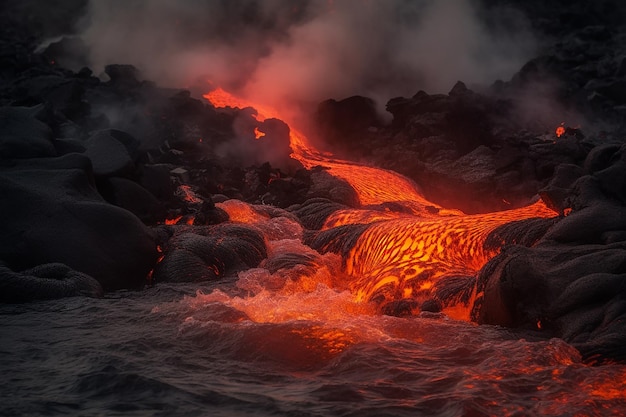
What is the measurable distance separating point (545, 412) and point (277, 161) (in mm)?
16489

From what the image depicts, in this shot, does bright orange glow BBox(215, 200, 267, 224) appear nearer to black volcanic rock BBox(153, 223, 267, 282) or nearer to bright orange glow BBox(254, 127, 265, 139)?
black volcanic rock BBox(153, 223, 267, 282)

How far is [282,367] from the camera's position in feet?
14.5

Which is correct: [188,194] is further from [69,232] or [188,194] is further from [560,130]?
[560,130]

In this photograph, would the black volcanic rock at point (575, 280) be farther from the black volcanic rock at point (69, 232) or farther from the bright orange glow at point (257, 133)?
the bright orange glow at point (257, 133)

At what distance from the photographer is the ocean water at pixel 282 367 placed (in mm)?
3543

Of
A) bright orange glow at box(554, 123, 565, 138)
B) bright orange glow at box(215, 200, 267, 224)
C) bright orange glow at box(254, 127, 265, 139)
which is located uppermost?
bright orange glow at box(554, 123, 565, 138)

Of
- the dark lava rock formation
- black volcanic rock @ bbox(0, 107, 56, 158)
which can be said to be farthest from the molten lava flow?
black volcanic rock @ bbox(0, 107, 56, 158)

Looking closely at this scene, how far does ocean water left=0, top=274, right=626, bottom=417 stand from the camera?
3.54 meters

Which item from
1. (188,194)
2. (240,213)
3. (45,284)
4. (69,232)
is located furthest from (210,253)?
(188,194)

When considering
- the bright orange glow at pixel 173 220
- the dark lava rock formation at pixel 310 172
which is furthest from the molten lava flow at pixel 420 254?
the bright orange glow at pixel 173 220

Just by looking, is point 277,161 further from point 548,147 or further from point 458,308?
point 458,308

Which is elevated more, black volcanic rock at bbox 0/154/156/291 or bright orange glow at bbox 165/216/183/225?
bright orange glow at bbox 165/216/183/225

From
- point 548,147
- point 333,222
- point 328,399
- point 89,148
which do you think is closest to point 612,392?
point 328,399

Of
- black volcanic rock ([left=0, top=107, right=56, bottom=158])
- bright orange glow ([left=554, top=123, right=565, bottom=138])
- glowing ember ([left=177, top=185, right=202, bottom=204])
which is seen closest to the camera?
black volcanic rock ([left=0, top=107, right=56, bottom=158])
